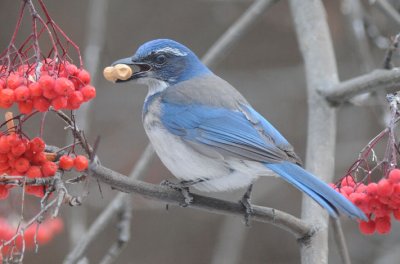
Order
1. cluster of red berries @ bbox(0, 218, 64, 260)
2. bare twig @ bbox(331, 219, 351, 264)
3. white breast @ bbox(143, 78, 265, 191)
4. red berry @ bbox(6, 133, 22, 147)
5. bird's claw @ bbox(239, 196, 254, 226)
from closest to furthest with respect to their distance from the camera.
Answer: red berry @ bbox(6, 133, 22, 147) < bird's claw @ bbox(239, 196, 254, 226) < bare twig @ bbox(331, 219, 351, 264) < white breast @ bbox(143, 78, 265, 191) < cluster of red berries @ bbox(0, 218, 64, 260)

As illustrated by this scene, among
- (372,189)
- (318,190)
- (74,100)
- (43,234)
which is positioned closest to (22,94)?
(74,100)

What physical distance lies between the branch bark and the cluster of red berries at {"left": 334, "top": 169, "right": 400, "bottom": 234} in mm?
584

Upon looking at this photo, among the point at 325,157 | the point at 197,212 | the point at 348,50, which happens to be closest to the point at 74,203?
the point at 325,157

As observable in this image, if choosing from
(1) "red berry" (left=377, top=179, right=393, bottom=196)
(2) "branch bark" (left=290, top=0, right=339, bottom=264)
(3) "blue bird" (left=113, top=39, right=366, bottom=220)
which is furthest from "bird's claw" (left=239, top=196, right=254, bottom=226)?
(1) "red berry" (left=377, top=179, right=393, bottom=196)

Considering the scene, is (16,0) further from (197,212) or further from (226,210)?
(226,210)

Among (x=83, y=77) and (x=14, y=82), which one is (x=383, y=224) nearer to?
(x=83, y=77)

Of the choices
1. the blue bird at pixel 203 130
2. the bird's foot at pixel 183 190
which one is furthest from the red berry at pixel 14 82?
the blue bird at pixel 203 130

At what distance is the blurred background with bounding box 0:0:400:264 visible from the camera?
7.77 metres

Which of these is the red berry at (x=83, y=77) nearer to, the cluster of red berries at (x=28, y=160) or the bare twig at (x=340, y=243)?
the cluster of red berries at (x=28, y=160)

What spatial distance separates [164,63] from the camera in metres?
4.56

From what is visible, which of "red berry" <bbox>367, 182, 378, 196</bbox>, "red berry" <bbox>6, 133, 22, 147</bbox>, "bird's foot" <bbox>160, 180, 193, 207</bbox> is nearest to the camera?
"red berry" <bbox>6, 133, 22, 147</bbox>

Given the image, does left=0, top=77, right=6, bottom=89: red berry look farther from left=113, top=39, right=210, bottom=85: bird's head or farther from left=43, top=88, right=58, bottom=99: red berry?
left=113, top=39, right=210, bottom=85: bird's head

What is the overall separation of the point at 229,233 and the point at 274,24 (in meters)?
2.79

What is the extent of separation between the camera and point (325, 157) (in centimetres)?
444
